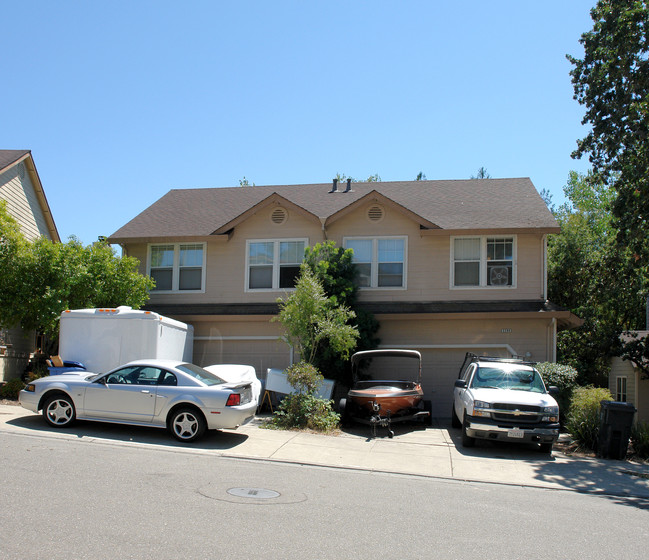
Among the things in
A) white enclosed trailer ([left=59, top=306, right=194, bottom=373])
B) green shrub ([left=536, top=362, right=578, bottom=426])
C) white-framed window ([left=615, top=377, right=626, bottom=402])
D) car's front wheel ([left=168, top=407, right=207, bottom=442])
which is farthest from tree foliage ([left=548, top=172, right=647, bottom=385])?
car's front wheel ([left=168, top=407, right=207, bottom=442])

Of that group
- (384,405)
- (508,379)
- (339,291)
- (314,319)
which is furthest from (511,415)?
(339,291)

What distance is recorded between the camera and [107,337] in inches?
587

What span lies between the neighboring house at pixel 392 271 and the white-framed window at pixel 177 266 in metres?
0.03

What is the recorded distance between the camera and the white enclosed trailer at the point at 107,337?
14859 mm

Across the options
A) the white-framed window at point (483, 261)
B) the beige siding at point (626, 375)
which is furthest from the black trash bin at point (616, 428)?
the beige siding at point (626, 375)

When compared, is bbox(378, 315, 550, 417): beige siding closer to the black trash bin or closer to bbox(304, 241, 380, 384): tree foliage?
bbox(304, 241, 380, 384): tree foliage

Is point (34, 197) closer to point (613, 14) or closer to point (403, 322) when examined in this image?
point (403, 322)

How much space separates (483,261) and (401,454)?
8.38m

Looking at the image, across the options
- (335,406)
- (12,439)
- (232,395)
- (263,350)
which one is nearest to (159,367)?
(232,395)

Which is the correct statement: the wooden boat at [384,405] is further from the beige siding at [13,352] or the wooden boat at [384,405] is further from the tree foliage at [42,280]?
the beige siding at [13,352]

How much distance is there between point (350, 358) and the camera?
55.6 ft

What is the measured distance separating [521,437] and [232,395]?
536cm

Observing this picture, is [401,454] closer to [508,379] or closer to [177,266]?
[508,379]

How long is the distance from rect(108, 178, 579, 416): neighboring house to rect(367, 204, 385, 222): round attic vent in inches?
1.2
